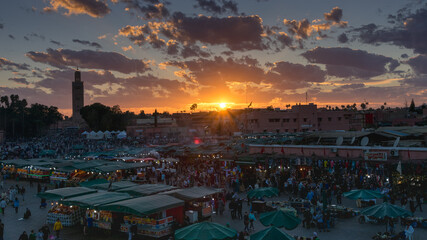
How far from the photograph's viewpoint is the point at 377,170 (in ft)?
72.9

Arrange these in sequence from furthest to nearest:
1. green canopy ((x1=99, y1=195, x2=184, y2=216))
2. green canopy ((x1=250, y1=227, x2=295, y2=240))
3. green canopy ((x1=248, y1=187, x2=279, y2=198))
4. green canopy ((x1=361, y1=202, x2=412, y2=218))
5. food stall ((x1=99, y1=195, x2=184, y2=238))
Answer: green canopy ((x1=248, y1=187, x2=279, y2=198)) → food stall ((x1=99, y1=195, x2=184, y2=238)) → green canopy ((x1=99, y1=195, x2=184, y2=216)) → green canopy ((x1=361, y1=202, x2=412, y2=218)) → green canopy ((x1=250, y1=227, x2=295, y2=240))

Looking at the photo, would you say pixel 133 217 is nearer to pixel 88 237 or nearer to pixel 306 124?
pixel 88 237

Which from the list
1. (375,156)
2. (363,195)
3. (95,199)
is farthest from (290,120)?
(95,199)

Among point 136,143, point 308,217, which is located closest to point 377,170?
point 308,217

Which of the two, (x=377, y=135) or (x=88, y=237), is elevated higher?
(x=377, y=135)

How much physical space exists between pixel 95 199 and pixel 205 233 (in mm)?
7315

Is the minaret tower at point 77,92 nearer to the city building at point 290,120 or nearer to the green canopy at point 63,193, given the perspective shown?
the city building at point 290,120

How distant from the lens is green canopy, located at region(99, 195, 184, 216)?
1386 cm

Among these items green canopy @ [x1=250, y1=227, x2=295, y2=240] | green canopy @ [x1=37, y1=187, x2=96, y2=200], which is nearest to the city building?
green canopy @ [x1=37, y1=187, x2=96, y2=200]

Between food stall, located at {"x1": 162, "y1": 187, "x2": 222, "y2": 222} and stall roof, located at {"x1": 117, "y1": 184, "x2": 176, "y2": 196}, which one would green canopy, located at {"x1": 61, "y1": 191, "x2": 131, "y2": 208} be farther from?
food stall, located at {"x1": 162, "y1": 187, "x2": 222, "y2": 222}

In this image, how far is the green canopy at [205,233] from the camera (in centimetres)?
1115

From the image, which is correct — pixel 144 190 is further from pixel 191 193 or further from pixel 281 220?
pixel 281 220

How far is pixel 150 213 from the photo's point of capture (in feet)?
45.1

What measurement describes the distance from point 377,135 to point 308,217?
13.6m
